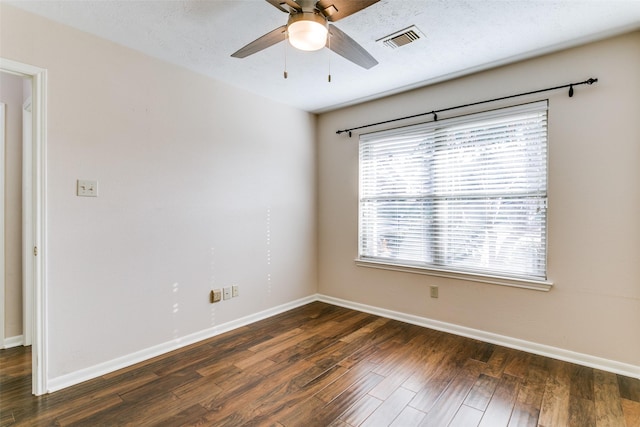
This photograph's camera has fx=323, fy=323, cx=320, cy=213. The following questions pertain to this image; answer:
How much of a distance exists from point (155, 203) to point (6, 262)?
147 centimetres

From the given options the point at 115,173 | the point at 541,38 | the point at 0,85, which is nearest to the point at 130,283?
the point at 115,173

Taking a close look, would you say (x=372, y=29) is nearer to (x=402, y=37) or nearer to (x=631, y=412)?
(x=402, y=37)

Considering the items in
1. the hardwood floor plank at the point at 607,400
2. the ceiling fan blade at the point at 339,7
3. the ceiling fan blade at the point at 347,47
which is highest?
the ceiling fan blade at the point at 339,7

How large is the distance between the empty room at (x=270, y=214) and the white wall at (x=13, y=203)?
0.02 meters

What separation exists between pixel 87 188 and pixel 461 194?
3.10 meters

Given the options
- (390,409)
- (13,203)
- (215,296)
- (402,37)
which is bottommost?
(390,409)

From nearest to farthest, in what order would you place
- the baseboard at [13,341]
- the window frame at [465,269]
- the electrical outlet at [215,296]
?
the window frame at [465,269] → the baseboard at [13,341] → the electrical outlet at [215,296]

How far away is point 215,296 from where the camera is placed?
3088mm

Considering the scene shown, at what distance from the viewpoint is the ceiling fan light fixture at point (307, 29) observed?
1613 millimetres

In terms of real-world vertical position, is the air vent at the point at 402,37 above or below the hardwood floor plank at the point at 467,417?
above

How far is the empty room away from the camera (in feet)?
6.66

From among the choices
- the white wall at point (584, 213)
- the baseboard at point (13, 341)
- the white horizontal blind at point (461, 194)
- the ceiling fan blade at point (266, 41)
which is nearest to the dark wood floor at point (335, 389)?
the baseboard at point (13, 341)

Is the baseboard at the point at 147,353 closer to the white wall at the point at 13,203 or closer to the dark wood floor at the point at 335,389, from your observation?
the dark wood floor at the point at 335,389

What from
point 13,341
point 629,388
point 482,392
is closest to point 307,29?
point 482,392
